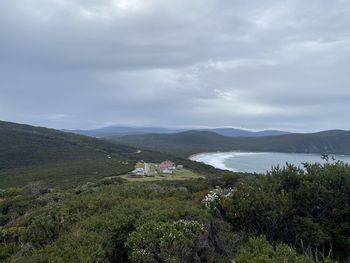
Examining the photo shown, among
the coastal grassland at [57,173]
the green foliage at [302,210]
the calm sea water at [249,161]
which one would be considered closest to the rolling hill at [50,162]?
the coastal grassland at [57,173]

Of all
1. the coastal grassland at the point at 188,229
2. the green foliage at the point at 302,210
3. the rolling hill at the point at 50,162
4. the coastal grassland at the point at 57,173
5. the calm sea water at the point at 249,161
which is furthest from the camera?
the calm sea water at the point at 249,161

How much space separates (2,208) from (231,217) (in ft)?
48.4

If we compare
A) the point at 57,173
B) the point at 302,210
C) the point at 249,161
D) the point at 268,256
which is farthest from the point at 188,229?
the point at 249,161

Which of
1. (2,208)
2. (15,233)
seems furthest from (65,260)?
(2,208)

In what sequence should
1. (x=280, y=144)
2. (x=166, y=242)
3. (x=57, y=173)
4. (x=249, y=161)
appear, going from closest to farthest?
(x=166, y=242), (x=57, y=173), (x=249, y=161), (x=280, y=144)

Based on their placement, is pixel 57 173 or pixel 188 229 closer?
pixel 188 229

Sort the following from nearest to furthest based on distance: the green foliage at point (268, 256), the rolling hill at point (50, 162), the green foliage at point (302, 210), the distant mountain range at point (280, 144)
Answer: the green foliage at point (268, 256) → the green foliage at point (302, 210) → the rolling hill at point (50, 162) → the distant mountain range at point (280, 144)

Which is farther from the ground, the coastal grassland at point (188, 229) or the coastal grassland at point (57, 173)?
the coastal grassland at point (188, 229)

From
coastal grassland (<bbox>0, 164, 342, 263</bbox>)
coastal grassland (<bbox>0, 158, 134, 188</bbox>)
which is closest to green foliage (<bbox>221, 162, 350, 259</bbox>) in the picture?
coastal grassland (<bbox>0, 164, 342, 263</bbox>)

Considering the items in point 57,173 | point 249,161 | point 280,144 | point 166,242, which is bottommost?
point 57,173

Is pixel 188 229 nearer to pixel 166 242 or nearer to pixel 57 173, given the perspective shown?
pixel 166 242

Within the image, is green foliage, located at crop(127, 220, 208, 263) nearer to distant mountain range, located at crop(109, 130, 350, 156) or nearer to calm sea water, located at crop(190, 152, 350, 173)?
calm sea water, located at crop(190, 152, 350, 173)

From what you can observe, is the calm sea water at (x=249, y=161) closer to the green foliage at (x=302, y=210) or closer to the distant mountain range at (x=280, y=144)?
the distant mountain range at (x=280, y=144)

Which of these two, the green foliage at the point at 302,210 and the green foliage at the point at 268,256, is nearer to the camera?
the green foliage at the point at 268,256
